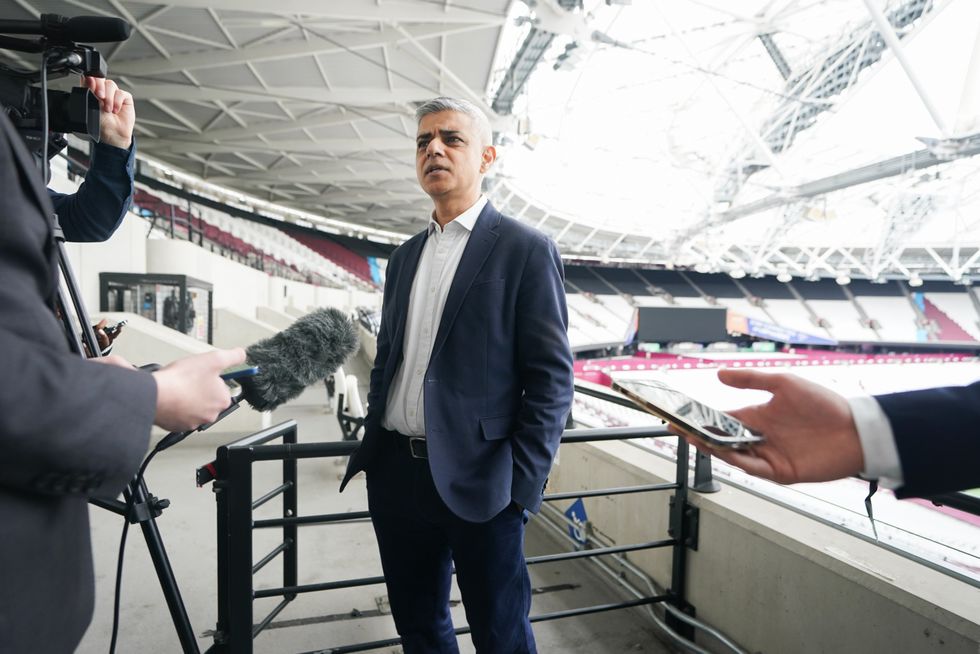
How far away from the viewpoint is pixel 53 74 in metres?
1.14

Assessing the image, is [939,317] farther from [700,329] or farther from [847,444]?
[847,444]

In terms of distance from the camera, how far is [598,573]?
9.29ft

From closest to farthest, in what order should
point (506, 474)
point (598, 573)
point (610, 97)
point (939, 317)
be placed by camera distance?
1. point (506, 474)
2. point (598, 573)
3. point (610, 97)
4. point (939, 317)

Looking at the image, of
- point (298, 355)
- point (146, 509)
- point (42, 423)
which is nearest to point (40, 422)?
point (42, 423)

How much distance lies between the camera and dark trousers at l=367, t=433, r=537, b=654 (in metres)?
1.37

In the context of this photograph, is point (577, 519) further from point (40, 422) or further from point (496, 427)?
point (40, 422)

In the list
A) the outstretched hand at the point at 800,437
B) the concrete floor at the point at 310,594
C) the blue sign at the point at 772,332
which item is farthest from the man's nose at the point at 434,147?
the blue sign at the point at 772,332

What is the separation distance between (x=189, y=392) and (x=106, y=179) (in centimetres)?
100

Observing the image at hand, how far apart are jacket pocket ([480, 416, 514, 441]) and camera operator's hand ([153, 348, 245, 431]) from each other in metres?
0.72

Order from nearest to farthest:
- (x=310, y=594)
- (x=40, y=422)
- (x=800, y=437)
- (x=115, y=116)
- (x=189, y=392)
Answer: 1. (x=40, y=422)
2. (x=189, y=392)
3. (x=800, y=437)
4. (x=115, y=116)
5. (x=310, y=594)

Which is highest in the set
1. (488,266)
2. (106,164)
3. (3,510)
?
(106,164)

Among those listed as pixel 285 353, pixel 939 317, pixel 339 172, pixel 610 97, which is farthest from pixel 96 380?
pixel 939 317

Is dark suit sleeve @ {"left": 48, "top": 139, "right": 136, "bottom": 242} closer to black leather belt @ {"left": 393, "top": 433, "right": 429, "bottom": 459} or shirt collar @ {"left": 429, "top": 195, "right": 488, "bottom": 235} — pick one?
shirt collar @ {"left": 429, "top": 195, "right": 488, "bottom": 235}

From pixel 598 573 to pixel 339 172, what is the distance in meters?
21.2
